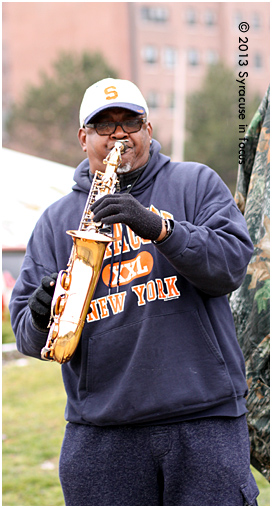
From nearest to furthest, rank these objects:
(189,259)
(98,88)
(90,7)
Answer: (189,259), (98,88), (90,7)

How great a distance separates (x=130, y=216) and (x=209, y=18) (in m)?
73.6

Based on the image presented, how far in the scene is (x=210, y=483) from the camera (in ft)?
8.43

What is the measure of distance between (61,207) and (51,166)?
27.6ft

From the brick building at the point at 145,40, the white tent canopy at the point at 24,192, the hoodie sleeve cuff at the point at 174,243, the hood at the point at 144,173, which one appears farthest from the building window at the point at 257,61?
the hoodie sleeve cuff at the point at 174,243

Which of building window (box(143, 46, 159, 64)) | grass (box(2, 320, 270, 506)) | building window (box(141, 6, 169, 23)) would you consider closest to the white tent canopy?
grass (box(2, 320, 270, 506))

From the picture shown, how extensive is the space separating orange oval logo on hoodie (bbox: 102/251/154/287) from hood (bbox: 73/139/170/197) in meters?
0.31

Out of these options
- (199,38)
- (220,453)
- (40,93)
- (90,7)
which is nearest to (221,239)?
(220,453)

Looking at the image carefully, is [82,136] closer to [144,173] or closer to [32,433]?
[144,173]

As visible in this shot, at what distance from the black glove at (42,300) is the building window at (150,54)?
67.7 meters

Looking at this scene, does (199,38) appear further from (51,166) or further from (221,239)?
(221,239)

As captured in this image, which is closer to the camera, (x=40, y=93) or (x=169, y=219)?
(x=169, y=219)

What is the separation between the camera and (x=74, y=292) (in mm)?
2658

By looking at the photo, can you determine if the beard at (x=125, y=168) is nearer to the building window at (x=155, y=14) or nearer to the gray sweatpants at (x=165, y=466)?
the gray sweatpants at (x=165, y=466)

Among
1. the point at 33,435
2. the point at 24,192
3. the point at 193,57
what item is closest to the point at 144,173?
the point at 33,435
